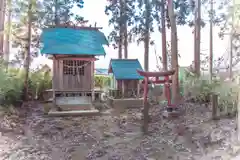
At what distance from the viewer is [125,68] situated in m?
6.09

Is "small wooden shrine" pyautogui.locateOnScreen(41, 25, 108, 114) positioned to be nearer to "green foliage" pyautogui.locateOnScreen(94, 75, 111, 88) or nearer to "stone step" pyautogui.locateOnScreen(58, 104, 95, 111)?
"stone step" pyautogui.locateOnScreen(58, 104, 95, 111)

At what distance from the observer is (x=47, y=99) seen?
5648 mm

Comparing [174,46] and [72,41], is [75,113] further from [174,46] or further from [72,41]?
[174,46]

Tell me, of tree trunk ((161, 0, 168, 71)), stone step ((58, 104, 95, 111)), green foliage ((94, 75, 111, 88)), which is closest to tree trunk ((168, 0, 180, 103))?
tree trunk ((161, 0, 168, 71))

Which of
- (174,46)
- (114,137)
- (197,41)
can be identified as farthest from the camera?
(197,41)

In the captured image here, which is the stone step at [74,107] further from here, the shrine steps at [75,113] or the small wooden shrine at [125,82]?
the small wooden shrine at [125,82]

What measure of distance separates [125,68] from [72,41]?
1.66m

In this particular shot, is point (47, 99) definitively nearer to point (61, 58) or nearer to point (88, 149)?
point (61, 58)

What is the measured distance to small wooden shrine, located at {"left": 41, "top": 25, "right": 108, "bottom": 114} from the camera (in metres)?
5.05

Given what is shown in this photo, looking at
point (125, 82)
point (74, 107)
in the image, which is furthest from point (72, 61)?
point (125, 82)

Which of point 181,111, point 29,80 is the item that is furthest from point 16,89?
point 181,111

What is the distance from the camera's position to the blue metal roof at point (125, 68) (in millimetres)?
5822

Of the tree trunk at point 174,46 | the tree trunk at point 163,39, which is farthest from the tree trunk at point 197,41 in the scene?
the tree trunk at point 174,46

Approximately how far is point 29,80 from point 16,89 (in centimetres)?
97
